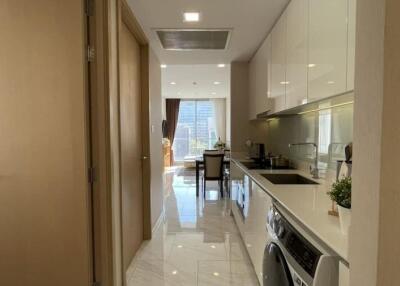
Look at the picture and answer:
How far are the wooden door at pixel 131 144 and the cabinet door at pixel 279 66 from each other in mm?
1372

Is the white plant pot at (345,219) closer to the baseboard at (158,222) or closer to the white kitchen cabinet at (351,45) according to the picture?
the white kitchen cabinet at (351,45)

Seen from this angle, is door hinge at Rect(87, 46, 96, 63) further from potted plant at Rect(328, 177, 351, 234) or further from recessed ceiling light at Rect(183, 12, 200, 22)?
potted plant at Rect(328, 177, 351, 234)

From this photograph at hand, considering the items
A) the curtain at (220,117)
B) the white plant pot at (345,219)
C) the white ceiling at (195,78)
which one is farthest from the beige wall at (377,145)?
the curtain at (220,117)

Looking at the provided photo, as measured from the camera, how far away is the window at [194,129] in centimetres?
983

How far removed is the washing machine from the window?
328 inches

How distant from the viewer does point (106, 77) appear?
1.56 meters

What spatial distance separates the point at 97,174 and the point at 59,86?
0.54 metres

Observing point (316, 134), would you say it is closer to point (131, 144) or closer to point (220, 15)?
point (220, 15)

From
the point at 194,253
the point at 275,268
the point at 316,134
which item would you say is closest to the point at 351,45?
the point at 275,268

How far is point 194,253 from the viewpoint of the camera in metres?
2.76

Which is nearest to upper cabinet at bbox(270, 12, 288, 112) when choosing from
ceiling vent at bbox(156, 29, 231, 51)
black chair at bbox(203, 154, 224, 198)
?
ceiling vent at bbox(156, 29, 231, 51)

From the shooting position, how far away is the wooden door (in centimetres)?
235


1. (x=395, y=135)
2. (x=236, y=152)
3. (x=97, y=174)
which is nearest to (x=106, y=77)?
(x=97, y=174)

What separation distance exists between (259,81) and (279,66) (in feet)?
2.97
